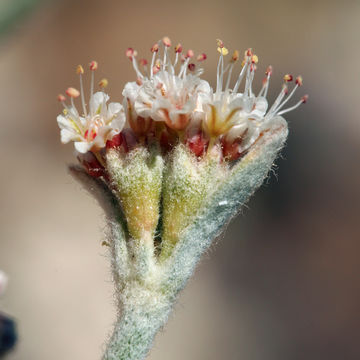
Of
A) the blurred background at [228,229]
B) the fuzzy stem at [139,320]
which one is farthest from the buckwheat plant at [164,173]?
the blurred background at [228,229]

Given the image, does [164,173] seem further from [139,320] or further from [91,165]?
[139,320]

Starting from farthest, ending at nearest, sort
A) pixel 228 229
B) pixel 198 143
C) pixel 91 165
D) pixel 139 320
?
pixel 228 229 < pixel 91 165 < pixel 198 143 < pixel 139 320

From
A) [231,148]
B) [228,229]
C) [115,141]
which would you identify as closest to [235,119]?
[231,148]

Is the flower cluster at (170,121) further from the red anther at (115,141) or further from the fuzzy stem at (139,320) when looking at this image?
the fuzzy stem at (139,320)

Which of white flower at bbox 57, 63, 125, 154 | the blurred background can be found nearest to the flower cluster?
white flower at bbox 57, 63, 125, 154

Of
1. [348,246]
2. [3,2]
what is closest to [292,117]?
[348,246]

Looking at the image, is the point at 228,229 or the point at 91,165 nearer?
the point at 91,165
